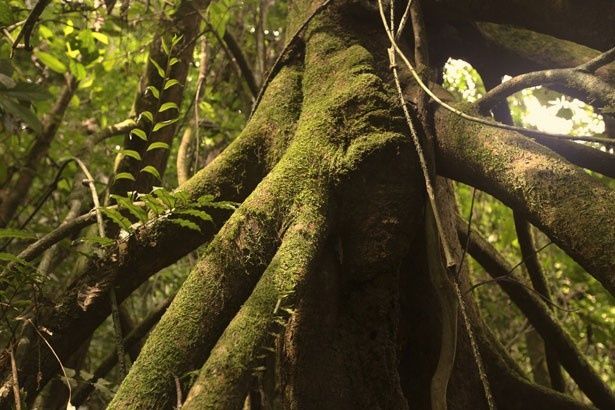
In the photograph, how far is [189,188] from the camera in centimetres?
199

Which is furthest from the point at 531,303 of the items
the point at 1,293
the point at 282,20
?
the point at 282,20

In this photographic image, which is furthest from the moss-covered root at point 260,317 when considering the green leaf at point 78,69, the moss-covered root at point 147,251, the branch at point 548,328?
the green leaf at point 78,69

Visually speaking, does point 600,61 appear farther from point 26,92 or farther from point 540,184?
point 26,92

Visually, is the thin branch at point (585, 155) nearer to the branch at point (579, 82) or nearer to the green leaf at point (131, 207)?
the branch at point (579, 82)

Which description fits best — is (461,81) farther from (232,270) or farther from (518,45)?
(232,270)

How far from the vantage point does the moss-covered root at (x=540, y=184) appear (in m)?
1.47

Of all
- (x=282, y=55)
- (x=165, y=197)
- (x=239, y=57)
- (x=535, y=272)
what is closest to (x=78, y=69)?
(x=239, y=57)

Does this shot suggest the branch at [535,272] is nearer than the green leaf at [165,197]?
No

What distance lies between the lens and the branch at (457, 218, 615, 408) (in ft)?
9.28

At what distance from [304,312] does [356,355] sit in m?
0.26

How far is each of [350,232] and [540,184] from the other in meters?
0.59

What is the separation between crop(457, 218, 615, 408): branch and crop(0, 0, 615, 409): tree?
51 centimetres

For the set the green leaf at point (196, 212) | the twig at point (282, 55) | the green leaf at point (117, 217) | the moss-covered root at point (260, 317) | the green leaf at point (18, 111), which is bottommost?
the moss-covered root at point (260, 317)

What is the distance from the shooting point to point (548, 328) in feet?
9.75
